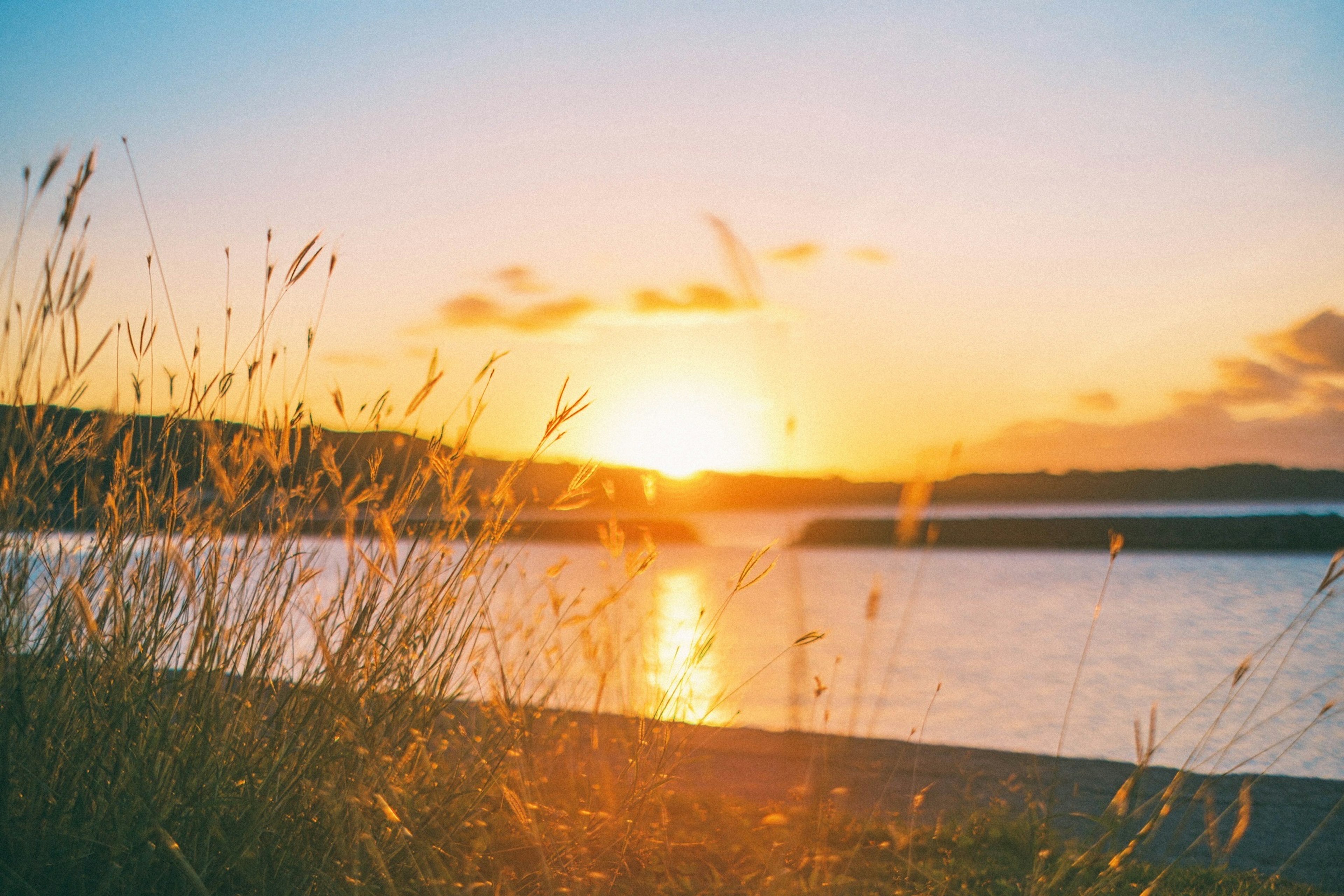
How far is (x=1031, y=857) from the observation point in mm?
2705

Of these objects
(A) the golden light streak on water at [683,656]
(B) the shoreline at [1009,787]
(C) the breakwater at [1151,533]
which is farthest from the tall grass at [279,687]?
(C) the breakwater at [1151,533]

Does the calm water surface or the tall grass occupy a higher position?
the tall grass

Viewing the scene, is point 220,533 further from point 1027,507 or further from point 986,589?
point 1027,507

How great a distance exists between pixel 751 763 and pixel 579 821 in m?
2.02

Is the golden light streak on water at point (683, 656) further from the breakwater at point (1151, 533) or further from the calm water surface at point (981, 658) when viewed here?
the breakwater at point (1151, 533)

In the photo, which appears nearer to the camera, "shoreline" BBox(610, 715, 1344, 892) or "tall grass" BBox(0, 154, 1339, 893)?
"tall grass" BBox(0, 154, 1339, 893)

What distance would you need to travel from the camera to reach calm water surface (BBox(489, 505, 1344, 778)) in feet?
11.6

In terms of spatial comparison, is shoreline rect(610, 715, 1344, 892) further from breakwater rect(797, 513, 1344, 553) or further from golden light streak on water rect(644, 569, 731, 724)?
breakwater rect(797, 513, 1344, 553)

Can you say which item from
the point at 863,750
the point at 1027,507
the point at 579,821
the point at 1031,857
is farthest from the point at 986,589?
the point at 1027,507

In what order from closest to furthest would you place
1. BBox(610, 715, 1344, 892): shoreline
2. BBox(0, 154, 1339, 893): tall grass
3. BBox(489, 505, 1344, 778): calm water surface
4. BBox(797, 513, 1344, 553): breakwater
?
BBox(0, 154, 1339, 893): tall grass → BBox(610, 715, 1344, 892): shoreline → BBox(489, 505, 1344, 778): calm water surface → BBox(797, 513, 1344, 553): breakwater

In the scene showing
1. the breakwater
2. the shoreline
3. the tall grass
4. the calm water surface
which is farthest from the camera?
the breakwater

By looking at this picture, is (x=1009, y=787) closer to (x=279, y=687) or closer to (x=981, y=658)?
(x=279, y=687)

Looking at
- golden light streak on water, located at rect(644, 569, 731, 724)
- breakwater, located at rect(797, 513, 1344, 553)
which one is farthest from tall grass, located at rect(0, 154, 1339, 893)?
breakwater, located at rect(797, 513, 1344, 553)

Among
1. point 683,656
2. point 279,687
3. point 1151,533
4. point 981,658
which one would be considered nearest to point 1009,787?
point 279,687
